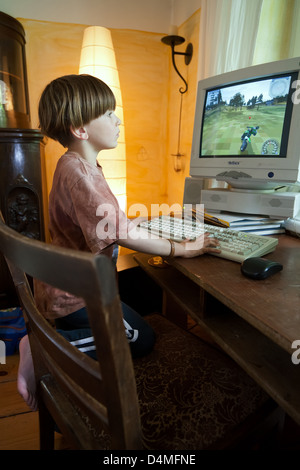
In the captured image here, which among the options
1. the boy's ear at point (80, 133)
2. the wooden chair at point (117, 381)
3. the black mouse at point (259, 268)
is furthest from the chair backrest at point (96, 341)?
the boy's ear at point (80, 133)

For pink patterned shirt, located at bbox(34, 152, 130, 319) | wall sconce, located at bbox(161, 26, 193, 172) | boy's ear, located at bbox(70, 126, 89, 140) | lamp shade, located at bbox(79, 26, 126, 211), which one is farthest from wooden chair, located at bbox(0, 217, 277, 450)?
wall sconce, located at bbox(161, 26, 193, 172)

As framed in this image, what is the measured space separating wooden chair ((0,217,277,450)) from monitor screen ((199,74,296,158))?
2.31ft

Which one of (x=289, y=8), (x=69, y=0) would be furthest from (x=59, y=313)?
(x=69, y=0)

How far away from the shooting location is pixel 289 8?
51.6 inches

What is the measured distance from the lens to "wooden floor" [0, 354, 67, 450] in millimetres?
1089

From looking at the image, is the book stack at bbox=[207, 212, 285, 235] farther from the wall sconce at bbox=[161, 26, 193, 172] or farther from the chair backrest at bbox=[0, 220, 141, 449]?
the wall sconce at bbox=[161, 26, 193, 172]

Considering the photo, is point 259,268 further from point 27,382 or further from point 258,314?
point 27,382

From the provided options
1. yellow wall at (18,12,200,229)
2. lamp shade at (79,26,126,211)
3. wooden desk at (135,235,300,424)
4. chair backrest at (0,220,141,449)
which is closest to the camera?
chair backrest at (0,220,141,449)

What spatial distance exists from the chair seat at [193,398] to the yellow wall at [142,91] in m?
1.69

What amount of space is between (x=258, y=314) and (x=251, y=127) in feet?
2.66

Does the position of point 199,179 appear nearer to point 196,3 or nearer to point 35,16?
point 196,3

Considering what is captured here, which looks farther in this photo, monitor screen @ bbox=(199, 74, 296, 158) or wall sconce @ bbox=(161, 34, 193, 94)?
wall sconce @ bbox=(161, 34, 193, 94)
